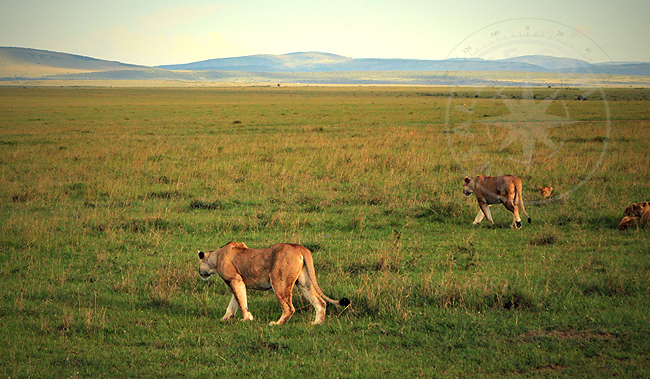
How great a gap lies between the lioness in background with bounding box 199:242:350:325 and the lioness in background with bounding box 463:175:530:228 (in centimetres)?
662

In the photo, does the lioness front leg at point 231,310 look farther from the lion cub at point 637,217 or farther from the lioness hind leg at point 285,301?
the lion cub at point 637,217

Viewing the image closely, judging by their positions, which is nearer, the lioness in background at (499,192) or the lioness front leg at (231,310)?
the lioness front leg at (231,310)

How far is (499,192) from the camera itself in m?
12.3

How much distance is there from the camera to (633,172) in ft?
59.7

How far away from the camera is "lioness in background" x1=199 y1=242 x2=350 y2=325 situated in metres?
6.64

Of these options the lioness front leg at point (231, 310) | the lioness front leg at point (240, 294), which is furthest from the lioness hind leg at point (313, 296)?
the lioness front leg at point (231, 310)

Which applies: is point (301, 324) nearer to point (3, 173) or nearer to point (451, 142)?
point (3, 173)

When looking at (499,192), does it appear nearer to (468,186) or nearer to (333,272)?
(468,186)

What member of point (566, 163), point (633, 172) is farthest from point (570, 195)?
point (566, 163)

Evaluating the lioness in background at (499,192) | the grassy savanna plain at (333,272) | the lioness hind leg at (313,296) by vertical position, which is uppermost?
the lioness in background at (499,192)

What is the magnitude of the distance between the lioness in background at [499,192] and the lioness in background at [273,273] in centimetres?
662

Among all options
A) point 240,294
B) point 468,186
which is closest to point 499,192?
point 468,186

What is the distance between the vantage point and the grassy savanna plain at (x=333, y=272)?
6023 millimetres

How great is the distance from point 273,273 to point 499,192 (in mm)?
7205
